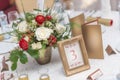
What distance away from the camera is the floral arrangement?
1.14m

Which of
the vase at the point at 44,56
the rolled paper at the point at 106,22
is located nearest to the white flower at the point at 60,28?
the vase at the point at 44,56

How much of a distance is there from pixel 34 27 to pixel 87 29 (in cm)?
28

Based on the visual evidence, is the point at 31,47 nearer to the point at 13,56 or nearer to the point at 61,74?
the point at 13,56

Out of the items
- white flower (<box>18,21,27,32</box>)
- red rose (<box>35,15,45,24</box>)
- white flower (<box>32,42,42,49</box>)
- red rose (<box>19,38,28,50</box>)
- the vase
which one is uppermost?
red rose (<box>35,15,45,24</box>)

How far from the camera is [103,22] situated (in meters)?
1.67

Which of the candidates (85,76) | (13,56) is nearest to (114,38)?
(85,76)

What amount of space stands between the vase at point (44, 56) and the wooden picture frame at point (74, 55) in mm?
119

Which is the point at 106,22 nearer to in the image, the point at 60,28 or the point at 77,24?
the point at 77,24

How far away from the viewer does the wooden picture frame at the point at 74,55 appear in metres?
1.14

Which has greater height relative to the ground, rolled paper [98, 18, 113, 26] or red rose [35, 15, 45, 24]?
red rose [35, 15, 45, 24]

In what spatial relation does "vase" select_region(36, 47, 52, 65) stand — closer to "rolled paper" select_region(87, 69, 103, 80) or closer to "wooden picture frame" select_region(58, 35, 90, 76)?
"wooden picture frame" select_region(58, 35, 90, 76)

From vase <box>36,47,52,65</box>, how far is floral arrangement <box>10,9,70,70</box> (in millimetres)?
39

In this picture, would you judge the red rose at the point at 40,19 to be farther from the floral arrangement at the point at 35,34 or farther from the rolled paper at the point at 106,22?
the rolled paper at the point at 106,22

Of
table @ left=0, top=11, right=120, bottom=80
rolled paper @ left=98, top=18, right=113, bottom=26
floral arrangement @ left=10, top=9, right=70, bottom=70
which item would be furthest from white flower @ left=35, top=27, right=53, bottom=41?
rolled paper @ left=98, top=18, right=113, bottom=26
